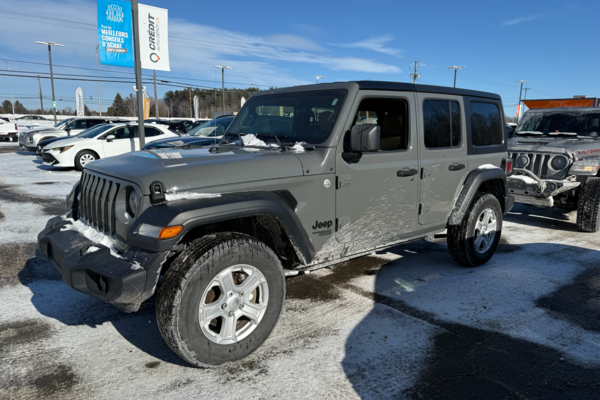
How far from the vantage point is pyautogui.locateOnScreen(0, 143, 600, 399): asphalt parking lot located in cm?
274

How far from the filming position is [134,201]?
2.85 metres

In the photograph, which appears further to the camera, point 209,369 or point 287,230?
point 287,230

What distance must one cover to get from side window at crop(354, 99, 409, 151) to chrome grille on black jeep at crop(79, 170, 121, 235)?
2.18 meters

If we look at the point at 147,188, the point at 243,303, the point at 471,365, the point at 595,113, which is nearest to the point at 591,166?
the point at 595,113

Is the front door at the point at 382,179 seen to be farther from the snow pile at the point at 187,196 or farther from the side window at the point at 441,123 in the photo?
the snow pile at the point at 187,196

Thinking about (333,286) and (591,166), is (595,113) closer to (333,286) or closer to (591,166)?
(591,166)

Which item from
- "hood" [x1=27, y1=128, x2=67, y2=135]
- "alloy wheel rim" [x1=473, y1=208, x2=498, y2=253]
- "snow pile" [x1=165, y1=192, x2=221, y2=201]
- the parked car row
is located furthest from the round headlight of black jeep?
"hood" [x1=27, y1=128, x2=67, y2=135]

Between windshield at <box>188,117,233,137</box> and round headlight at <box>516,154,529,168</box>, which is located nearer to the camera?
round headlight at <box>516,154,529,168</box>

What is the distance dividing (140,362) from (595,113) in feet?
28.3

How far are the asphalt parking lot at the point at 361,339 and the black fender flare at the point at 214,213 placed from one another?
0.90 m

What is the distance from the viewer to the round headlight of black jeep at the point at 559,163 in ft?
23.0

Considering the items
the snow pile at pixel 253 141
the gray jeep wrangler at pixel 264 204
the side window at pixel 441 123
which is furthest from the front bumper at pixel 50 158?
the side window at pixel 441 123

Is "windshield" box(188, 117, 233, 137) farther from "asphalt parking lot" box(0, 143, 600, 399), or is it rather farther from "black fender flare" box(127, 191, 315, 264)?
Answer: "black fender flare" box(127, 191, 315, 264)

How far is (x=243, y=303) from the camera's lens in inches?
116
